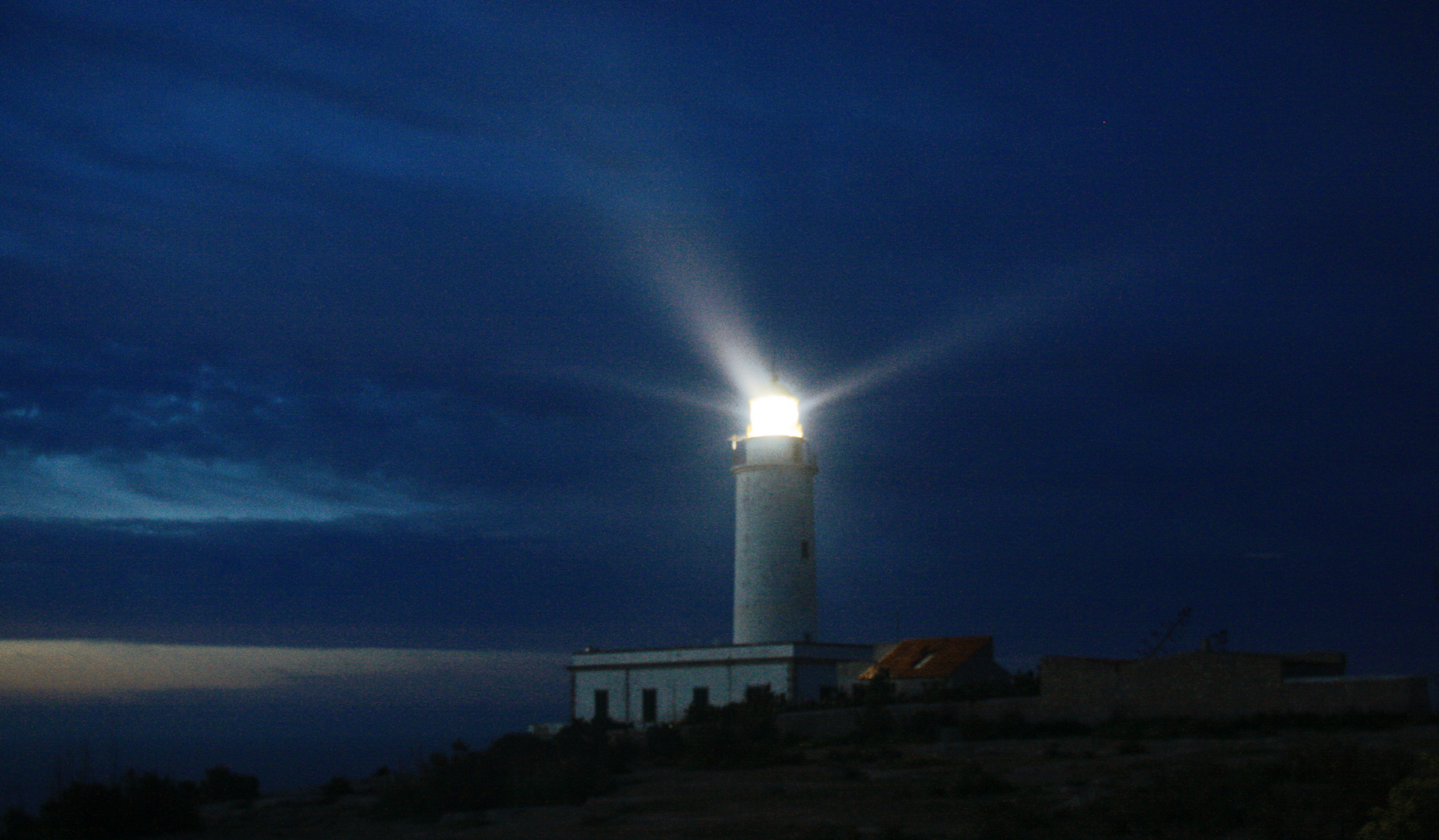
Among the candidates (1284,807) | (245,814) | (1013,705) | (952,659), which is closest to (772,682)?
(952,659)

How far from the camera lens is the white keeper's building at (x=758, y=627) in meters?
33.7

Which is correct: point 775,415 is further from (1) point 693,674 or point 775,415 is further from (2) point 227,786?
(2) point 227,786

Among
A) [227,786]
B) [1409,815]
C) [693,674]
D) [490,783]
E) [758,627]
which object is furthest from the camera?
[758,627]

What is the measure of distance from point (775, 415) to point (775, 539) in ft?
12.7

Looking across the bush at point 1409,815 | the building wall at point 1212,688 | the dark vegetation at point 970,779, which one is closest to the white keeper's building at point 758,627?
the dark vegetation at point 970,779

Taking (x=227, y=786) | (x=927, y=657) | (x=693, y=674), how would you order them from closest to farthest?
1. (x=227, y=786)
2. (x=927, y=657)
3. (x=693, y=674)

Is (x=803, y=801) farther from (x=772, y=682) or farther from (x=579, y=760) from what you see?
(x=772, y=682)

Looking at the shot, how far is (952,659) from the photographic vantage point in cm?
3105

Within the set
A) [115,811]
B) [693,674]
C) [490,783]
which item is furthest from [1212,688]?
[115,811]

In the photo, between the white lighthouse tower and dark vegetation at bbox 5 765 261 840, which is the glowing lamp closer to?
the white lighthouse tower

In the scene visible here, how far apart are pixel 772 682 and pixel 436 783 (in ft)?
49.1

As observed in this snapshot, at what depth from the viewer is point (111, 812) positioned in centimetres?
1770

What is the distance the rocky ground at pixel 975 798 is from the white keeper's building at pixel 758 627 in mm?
10351

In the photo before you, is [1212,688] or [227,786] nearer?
[1212,688]
